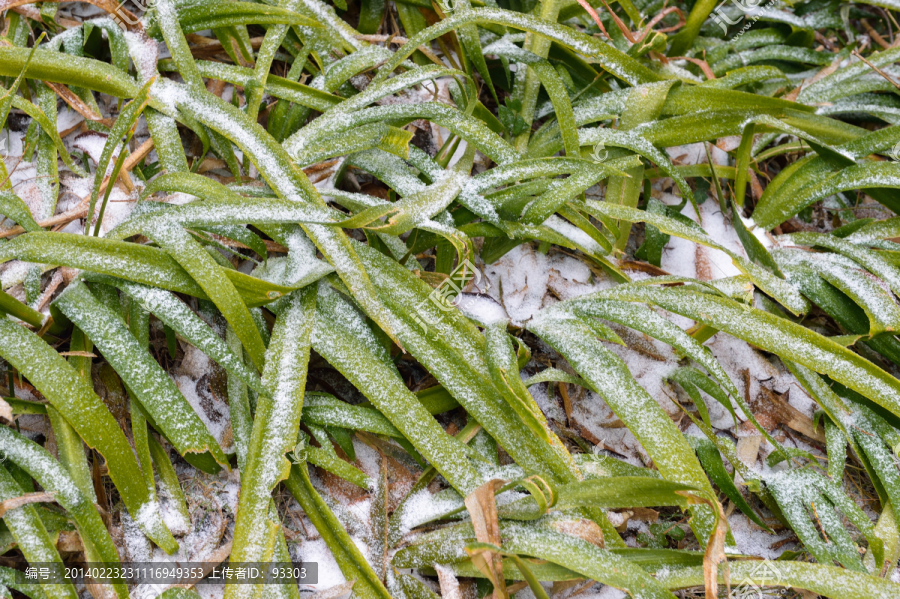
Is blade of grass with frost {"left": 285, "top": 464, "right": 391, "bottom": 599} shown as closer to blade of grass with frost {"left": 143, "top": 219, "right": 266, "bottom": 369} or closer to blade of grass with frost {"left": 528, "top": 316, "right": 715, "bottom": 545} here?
blade of grass with frost {"left": 143, "top": 219, "right": 266, "bottom": 369}

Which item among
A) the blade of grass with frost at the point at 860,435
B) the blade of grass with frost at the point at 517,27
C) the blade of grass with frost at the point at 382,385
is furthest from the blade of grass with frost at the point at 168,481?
the blade of grass with frost at the point at 860,435

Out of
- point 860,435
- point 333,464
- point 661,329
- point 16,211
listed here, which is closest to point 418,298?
point 333,464

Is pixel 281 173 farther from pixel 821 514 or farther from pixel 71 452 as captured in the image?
pixel 821 514

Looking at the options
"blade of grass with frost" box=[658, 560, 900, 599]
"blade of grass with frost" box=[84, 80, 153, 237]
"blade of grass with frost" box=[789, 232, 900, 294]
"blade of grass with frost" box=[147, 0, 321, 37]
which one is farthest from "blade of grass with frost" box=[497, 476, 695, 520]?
"blade of grass with frost" box=[147, 0, 321, 37]

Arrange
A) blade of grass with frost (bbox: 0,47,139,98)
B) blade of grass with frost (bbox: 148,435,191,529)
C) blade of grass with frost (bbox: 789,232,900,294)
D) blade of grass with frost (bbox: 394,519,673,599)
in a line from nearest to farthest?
blade of grass with frost (bbox: 394,519,673,599)
blade of grass with frost (bbox: 148,435,191,529)
blade of grass with frost (bbox: 0,47,139,98)
blade of grass with frost (bbox: 789,232,900,294)

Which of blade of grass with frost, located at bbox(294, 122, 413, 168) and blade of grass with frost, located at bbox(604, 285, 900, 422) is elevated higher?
blade of grass with frost, located at bbox(294, 122, 413, 168)

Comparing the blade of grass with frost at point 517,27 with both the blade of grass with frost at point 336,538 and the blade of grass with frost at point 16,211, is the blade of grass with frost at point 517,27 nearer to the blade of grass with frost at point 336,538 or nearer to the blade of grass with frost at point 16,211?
the blade of grass with frost at point 16,211

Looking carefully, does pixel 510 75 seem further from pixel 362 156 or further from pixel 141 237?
pixel 141 237
